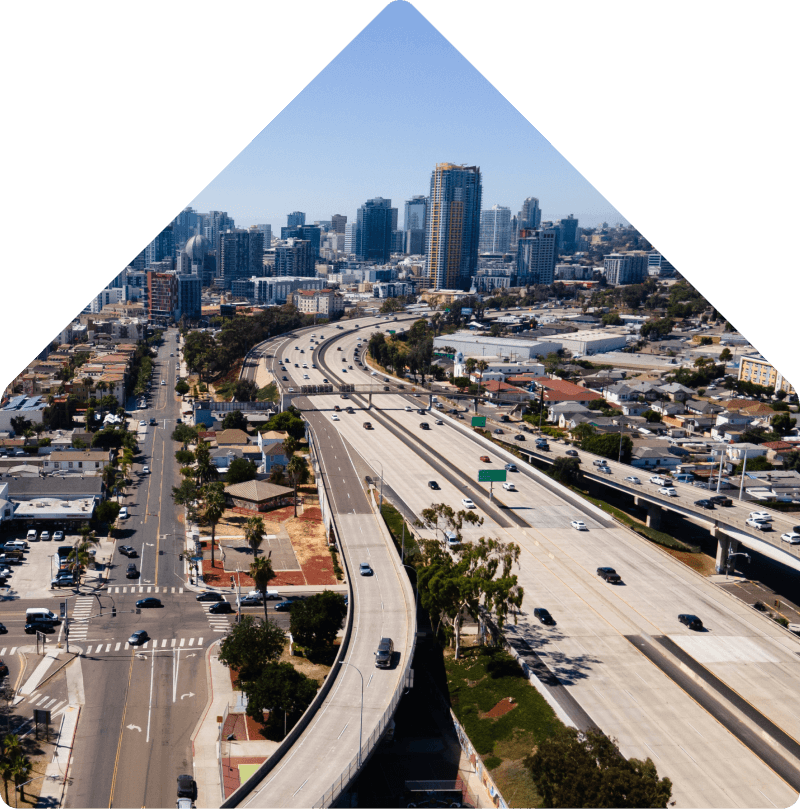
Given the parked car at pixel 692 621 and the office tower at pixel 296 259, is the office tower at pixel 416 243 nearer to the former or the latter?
the office tower at pixel 296 259

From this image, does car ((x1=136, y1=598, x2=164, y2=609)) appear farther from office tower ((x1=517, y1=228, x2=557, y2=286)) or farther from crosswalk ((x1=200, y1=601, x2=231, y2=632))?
office tower ((x1=517, y1=228, x2=557, y2=286))

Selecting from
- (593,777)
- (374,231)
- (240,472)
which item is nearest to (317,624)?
(593,777)

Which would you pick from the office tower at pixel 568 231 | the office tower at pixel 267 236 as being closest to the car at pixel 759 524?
the office tower at pixel 267 236

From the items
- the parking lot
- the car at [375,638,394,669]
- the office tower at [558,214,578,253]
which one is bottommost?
the parking lot

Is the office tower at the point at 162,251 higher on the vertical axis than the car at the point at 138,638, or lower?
higher

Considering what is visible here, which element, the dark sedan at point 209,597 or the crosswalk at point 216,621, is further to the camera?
the dark sedan at point 209,597

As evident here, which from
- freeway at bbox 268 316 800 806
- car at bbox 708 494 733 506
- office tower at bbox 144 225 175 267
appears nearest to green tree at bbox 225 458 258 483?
freeway at bbox 268 316 800 806

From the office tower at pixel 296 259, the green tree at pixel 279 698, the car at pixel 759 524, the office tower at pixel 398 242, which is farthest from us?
the office tower at pixel 398 242
